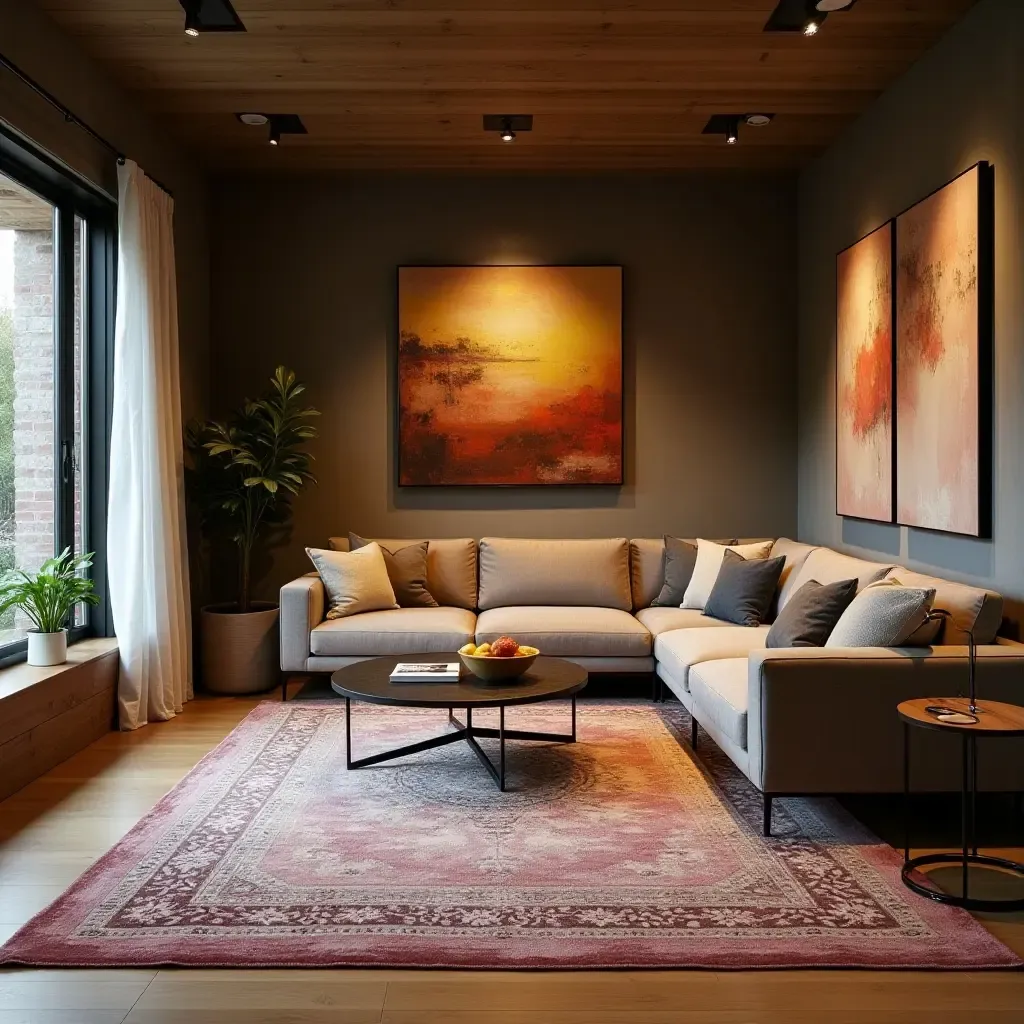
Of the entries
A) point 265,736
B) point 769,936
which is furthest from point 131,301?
point 769,936

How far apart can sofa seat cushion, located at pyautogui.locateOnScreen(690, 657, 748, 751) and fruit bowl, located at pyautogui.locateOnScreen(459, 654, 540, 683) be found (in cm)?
69

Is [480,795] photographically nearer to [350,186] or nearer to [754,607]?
[754,607]

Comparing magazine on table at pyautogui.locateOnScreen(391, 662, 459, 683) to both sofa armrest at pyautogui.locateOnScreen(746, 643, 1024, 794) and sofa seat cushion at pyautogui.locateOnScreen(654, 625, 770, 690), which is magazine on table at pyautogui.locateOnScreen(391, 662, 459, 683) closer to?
sofa seat cushion at pyautogui.locateOnScreen(654, 625, 770, 690)

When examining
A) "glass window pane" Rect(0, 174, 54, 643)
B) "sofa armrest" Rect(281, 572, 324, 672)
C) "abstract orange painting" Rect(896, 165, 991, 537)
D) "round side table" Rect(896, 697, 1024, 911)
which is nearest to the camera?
"round side table" Rect(896, 697, 1024, 911)

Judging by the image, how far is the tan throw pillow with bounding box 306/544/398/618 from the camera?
18.4ft

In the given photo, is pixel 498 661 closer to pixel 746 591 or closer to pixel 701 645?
pixel 701 645

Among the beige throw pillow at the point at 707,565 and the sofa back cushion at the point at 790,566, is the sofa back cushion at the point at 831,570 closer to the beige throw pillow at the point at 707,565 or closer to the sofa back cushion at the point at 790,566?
the sofa back cushion at the point at 790,566

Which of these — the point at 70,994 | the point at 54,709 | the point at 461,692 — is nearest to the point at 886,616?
the point at 461,692

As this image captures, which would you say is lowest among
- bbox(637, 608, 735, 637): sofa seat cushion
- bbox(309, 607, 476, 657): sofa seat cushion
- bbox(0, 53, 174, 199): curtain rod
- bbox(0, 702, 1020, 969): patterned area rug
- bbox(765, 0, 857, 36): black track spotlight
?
bbox(0, 702, 1020, 969): patterned area rug

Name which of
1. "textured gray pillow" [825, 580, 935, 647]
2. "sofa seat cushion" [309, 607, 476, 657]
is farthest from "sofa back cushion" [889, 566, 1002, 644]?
"sofa seat cushion" [309, 607, 476, 657]

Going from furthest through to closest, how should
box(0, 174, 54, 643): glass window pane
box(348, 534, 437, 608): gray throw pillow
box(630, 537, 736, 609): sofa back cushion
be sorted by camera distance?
box(630, 537, 736, 609): sofa back cushion
box(348, 534, 437, 608): gray throw pillow
box(0, 174, 54, 643): glass window pane

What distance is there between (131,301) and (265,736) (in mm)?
2124

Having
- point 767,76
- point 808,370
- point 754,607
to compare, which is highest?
point 767,76

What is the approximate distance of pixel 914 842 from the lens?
3.35m
